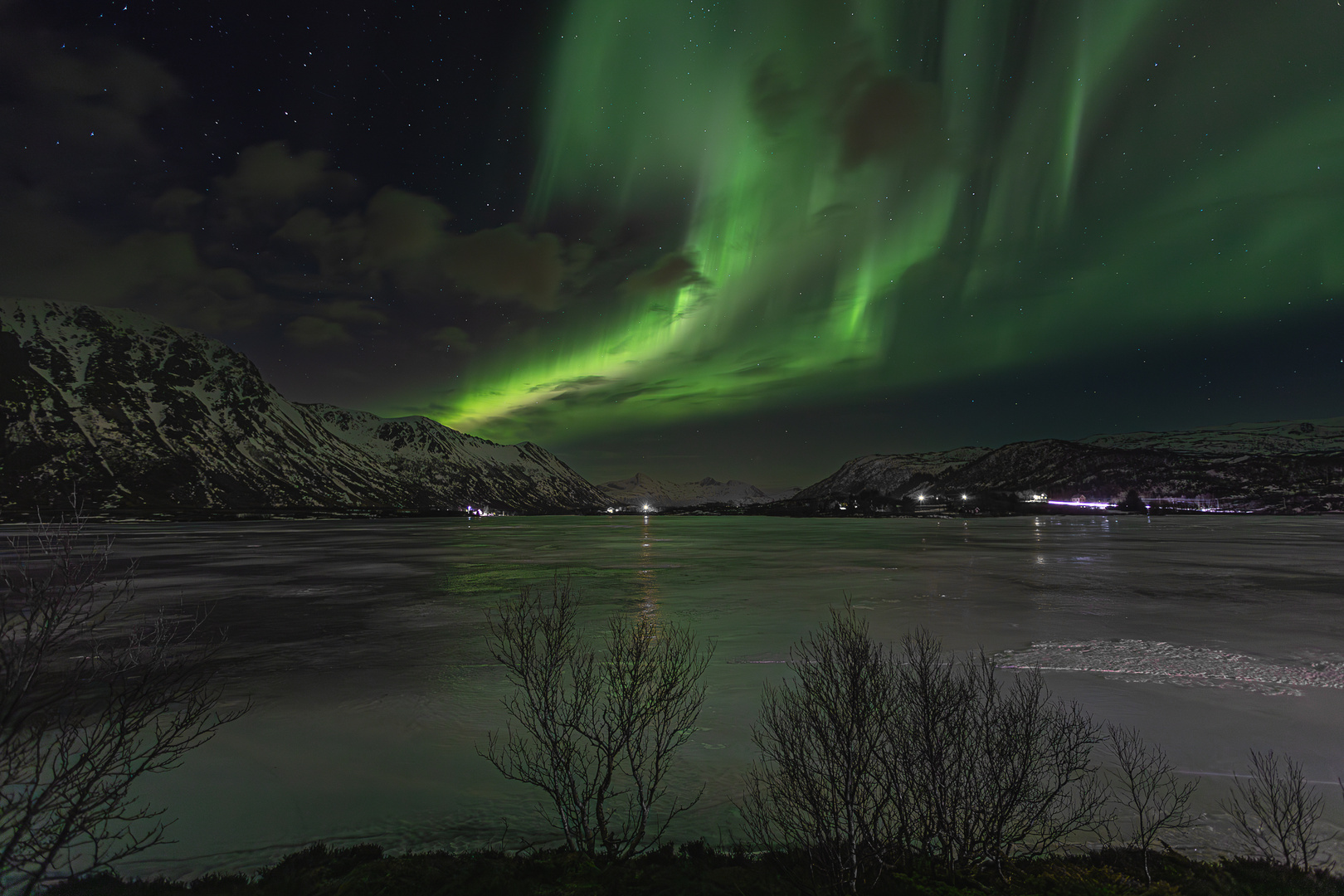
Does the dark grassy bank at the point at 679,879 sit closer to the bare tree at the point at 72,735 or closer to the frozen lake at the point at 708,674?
the frozen lake at the point at 708,674

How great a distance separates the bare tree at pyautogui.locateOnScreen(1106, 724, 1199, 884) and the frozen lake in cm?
42

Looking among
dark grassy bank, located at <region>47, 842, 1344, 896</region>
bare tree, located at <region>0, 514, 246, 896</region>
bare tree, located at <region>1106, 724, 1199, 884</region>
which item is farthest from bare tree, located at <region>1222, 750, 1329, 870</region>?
bare tree, located at <region>0, 514, 246, 896</region>

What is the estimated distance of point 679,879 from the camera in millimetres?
9812

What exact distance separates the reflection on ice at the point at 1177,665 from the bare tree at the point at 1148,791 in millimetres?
Result: 4674

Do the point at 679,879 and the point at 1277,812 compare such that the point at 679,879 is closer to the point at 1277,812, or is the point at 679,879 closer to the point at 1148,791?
the point at 1148,791

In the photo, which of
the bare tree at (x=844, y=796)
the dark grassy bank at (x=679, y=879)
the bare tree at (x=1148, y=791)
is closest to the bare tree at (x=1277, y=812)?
the dark grassy bank at (x=679, y=879)

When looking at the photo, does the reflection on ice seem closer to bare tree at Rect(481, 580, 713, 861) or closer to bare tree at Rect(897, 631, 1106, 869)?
bare tree at Rect(897, 631, 1106, 869)

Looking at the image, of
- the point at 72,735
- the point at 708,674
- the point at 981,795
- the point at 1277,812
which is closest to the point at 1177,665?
the point at 1277,812

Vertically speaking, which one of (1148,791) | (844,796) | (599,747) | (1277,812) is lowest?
(1148,791)

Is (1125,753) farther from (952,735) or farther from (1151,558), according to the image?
(1151,558)

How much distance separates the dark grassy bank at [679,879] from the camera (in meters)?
9.30

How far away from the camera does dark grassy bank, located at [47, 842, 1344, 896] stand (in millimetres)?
9297

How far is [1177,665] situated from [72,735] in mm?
28597

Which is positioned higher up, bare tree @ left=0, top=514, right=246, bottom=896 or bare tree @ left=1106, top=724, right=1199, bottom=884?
bare tree @ left=0, top=514, right=246, bottom=896
